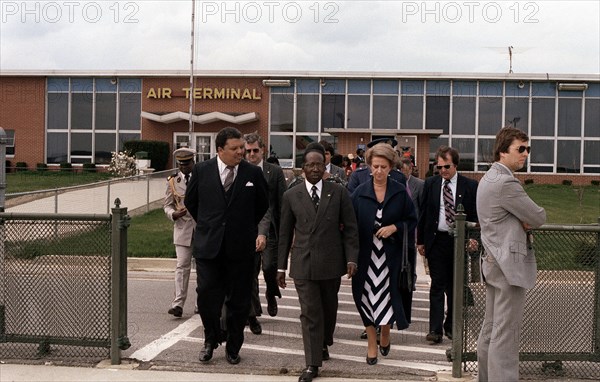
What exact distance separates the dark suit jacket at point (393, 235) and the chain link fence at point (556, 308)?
0.78 meters

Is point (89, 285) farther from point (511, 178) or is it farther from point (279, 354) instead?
point (511, 178)

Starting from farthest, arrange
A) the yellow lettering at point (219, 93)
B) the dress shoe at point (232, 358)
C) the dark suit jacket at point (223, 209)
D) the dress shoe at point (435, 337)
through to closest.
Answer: the yellow lettering at point (219, 93) < the dress shoe at point (435, 337) < the dress shoe at point (232, 358) < the dark suit jacket at point (223, 209)

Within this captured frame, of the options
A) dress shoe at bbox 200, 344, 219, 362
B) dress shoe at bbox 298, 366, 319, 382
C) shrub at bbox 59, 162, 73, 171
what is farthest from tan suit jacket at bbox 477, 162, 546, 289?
shrub at bbox 59, 162, 73, 171

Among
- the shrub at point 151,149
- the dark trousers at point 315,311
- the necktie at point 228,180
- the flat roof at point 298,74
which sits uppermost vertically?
the flat roof at point 298,74

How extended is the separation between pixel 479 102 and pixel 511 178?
3560cm

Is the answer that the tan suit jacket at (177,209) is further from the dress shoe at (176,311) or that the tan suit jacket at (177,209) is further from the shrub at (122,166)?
the shrub at (122,166)

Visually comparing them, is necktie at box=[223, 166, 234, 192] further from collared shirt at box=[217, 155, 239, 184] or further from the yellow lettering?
the yellow lettering

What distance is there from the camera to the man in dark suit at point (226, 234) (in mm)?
7270

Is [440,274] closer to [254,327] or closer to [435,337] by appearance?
[435,337]

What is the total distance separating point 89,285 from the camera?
733 cm

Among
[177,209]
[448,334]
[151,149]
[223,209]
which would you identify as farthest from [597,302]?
[151,149]

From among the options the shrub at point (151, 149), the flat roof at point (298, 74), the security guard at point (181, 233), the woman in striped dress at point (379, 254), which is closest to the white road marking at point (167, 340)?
the security guard at point (181, 233)

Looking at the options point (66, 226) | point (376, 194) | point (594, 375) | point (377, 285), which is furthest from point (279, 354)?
point (594, 375)

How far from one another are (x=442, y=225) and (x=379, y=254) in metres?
1.51
